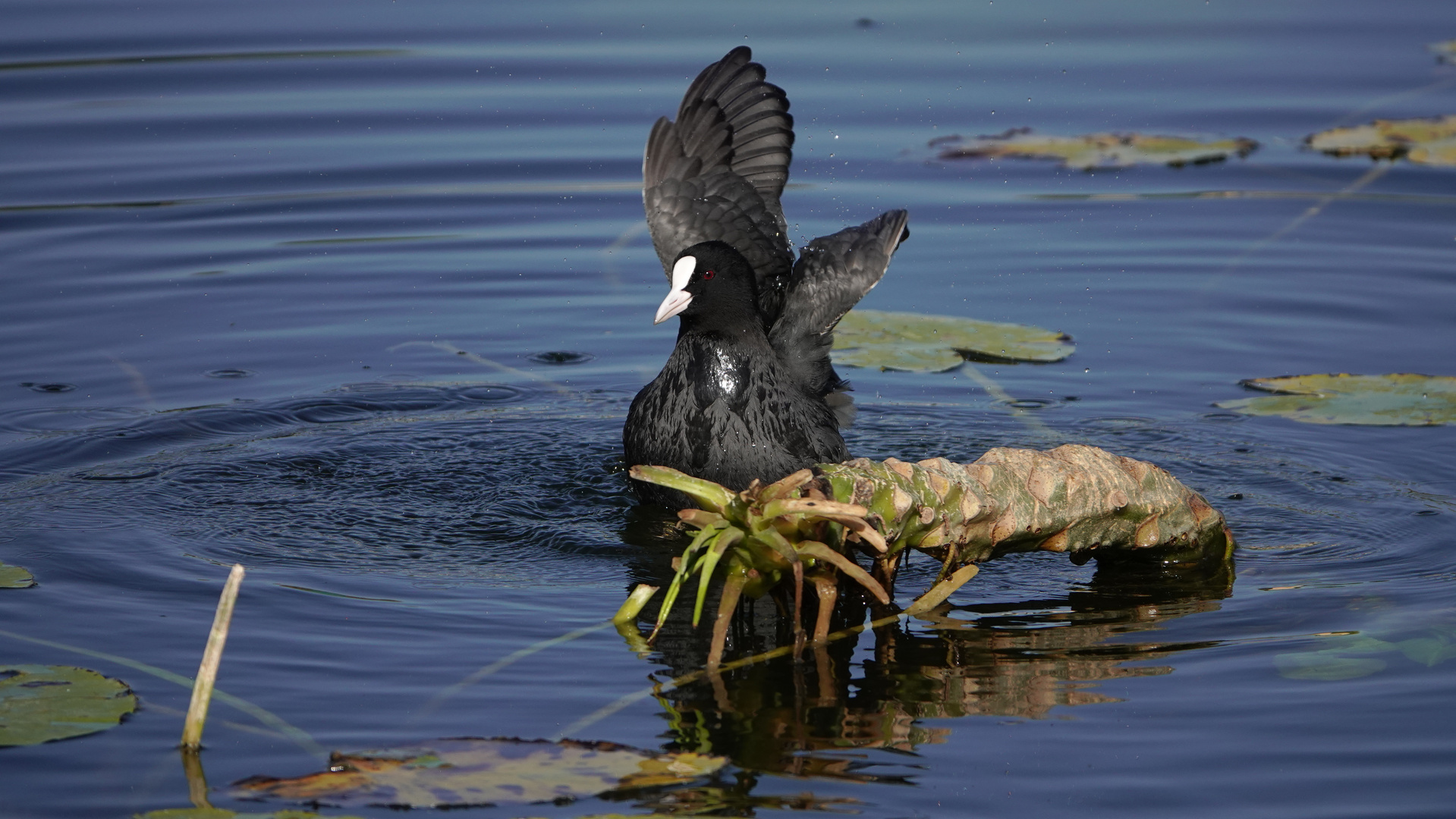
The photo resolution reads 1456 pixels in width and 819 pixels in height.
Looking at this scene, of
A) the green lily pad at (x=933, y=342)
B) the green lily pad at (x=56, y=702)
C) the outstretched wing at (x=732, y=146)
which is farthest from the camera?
the green lily pad at (x=933, y=342)

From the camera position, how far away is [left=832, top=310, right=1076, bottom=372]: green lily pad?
621cm

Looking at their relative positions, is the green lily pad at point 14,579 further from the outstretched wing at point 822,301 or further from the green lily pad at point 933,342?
the green lily pad at point 933,342

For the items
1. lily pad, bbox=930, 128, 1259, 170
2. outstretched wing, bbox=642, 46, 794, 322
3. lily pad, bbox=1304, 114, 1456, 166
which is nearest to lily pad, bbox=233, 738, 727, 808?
outstretched wing, bbox=642, 46, 794, 322

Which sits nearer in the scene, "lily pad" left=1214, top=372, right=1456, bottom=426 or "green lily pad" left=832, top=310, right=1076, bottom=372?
"lily pad" left=1214, top=372, right=1456, bottom=426

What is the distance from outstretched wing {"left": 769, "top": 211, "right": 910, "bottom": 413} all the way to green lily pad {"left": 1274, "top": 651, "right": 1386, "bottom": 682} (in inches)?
86.0

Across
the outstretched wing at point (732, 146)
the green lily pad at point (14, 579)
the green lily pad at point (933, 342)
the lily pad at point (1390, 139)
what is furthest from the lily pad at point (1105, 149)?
the green lily pad at point (14, 579)

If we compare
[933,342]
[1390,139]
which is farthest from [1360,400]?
[1390,139]

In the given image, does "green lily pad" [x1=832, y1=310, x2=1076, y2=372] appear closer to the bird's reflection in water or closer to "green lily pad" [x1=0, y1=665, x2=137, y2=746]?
the bird's reflection in water

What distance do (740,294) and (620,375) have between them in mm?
1466

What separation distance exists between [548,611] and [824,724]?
923 mm

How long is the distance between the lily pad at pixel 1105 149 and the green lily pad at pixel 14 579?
5581 mm

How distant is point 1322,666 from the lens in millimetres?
3627

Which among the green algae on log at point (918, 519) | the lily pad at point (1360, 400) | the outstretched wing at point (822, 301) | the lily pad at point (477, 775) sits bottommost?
the lily pad at point (477, 775)

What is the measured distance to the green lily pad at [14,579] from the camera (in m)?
4.02
